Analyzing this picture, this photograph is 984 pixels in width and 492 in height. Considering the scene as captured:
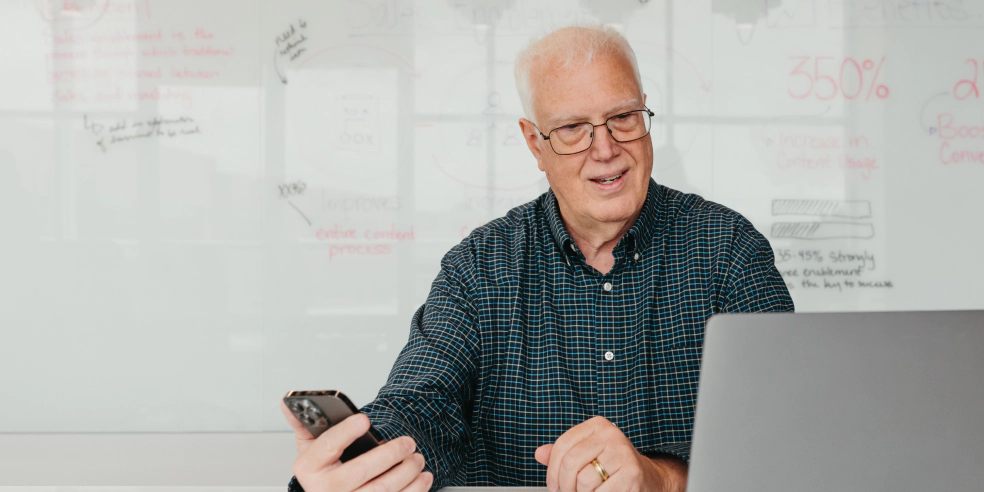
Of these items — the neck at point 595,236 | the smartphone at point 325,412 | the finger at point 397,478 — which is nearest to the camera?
the smartphone at point 325,412

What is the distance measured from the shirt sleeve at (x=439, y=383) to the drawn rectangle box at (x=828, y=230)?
1658 mm

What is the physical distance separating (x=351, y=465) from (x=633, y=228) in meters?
0.74

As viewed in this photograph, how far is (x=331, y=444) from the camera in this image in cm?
79

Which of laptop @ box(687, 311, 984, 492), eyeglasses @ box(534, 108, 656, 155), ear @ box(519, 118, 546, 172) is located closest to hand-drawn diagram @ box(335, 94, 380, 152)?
ear @ box(519, 118, 546, 172)

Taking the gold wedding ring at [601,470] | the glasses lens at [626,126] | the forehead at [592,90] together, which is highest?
the forehead at [592,90]

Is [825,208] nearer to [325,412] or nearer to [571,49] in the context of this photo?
[571,49]

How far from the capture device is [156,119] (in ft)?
8.60

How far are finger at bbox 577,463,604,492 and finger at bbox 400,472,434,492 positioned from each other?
7.1 inches

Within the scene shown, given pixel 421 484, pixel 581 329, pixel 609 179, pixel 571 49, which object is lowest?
pixel 421 484

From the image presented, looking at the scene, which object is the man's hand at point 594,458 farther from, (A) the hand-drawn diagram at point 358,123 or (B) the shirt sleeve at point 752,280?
(A) the hand-drawn diagram at point 358,123

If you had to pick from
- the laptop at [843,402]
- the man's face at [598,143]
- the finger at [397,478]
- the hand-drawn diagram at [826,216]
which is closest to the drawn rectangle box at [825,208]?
the hand-drawn diagram at [826,216]

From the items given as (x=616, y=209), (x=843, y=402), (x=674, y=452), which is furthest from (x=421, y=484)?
(x=616, y=209)

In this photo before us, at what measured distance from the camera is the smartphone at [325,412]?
2.38 ft

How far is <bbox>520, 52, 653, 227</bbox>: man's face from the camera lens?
131 centimetres
